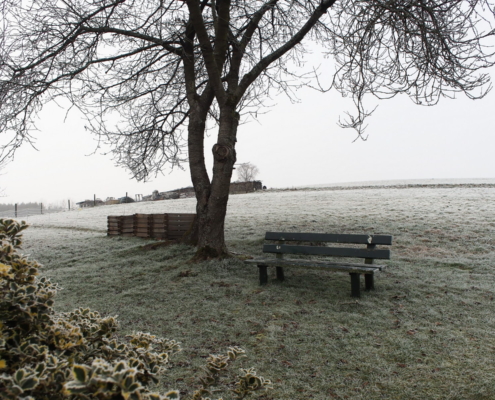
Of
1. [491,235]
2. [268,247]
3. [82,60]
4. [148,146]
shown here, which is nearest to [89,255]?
[148,146]

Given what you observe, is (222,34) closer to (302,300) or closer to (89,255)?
(302,300)

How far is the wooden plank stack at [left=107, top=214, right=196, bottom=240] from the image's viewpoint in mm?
12203

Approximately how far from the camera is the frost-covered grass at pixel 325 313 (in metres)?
3.73

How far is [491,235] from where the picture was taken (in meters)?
10.1

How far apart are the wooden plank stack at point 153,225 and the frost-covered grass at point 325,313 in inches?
79.2

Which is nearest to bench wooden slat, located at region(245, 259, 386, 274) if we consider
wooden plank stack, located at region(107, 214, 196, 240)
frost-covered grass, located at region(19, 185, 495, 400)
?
frost-covered grass, located at region(19, 185, 495, 400)

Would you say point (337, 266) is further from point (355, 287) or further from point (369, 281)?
point (369, 281)

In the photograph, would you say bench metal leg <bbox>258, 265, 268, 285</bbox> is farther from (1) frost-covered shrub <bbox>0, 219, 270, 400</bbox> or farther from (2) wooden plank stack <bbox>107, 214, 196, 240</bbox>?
(2) wooden plank stack <bbox>107, 214, 196, 240</bbox>

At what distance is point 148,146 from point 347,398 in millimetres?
9579

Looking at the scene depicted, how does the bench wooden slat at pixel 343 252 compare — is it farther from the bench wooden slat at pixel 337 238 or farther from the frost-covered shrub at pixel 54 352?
the frost-covered shrub at pixel 54 352

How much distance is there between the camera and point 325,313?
533cm

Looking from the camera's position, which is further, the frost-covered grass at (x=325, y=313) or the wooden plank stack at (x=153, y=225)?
the wooden plank stack at (x=153, y=225)

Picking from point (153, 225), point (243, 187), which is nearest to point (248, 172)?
point (243, 187)

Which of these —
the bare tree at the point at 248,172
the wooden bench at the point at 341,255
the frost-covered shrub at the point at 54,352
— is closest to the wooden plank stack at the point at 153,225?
the wooden bench at the point at 341,255
